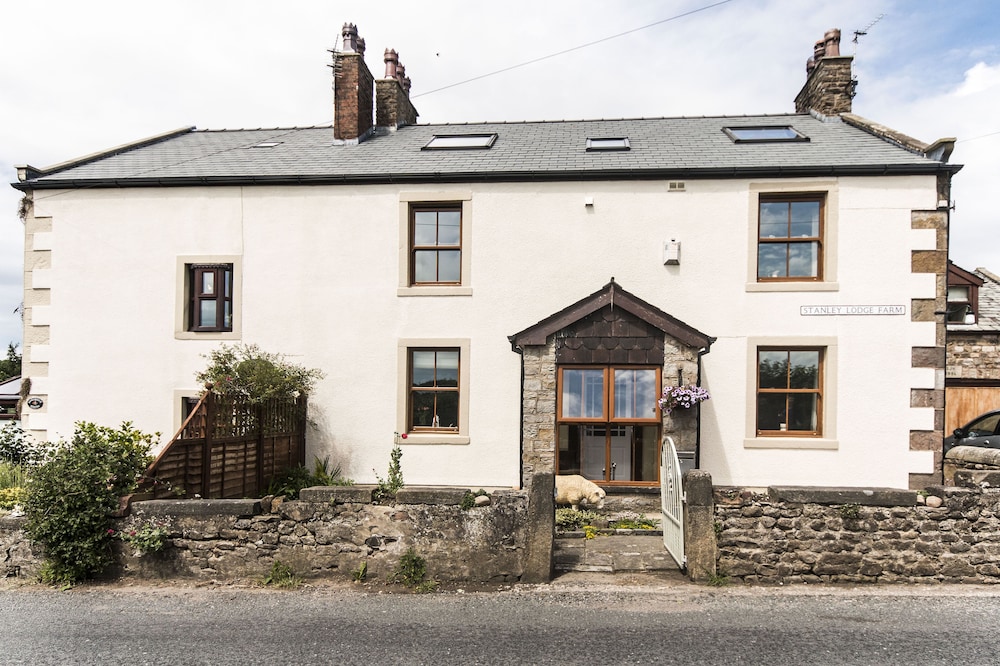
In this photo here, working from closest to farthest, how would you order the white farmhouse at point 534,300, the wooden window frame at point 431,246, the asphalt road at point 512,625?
the asphalt road at point 512,625
the white farmhouse at point 534,300
the wooden window frame at point 431,246

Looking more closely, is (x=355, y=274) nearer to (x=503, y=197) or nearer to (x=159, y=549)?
(x=503, y=197)

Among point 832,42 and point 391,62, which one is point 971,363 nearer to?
point 832,42

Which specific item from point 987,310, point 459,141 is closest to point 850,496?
point 459,141

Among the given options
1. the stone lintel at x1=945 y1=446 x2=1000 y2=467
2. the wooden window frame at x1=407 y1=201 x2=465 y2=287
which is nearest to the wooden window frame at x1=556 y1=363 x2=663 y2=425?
the wooden window frame at x1=407 y1=201 x2=465 y2=287

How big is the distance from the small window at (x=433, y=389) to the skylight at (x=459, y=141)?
444cm

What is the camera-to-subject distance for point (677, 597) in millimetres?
6156

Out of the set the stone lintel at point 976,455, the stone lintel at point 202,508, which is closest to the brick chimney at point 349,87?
the stone lintel at point 202,508

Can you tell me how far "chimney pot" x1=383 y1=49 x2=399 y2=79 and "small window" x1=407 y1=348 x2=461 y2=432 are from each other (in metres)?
7.67

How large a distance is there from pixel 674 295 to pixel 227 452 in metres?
7.65

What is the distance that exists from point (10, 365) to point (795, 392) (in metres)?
39.7

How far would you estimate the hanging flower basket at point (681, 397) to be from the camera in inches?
375

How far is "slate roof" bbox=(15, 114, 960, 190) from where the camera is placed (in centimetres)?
1063

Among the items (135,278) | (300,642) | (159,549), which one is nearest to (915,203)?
(300,642)

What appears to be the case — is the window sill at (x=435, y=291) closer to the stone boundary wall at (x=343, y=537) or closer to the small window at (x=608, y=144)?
the small window at (x=608, y=144)
